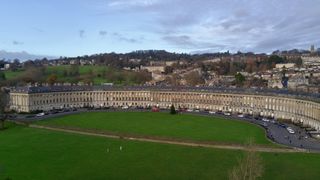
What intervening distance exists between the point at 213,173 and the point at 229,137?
71.3 feet

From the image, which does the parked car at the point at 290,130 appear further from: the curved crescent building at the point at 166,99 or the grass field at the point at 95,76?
the grass field at the point at 95,76

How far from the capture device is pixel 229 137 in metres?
67.2

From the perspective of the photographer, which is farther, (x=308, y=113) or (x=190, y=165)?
(x=308, y=113)

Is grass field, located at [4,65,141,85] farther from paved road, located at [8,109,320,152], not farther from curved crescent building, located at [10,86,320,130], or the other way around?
paved road, located at [8,109,320,152]

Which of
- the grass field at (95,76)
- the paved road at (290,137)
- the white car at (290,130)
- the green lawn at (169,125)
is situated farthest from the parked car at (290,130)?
the grass field at (95,76)

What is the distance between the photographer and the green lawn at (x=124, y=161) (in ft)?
150

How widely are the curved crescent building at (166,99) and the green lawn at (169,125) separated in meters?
12.5

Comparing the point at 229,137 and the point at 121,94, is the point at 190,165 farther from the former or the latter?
the point at 121,94

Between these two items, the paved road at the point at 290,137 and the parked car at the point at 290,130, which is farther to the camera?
the parked car at the point at 290,130

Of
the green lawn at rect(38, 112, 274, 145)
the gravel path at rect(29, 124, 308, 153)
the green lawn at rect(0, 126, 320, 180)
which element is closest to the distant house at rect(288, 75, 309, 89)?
the green lawn at rect(38, 112, 274, 145)

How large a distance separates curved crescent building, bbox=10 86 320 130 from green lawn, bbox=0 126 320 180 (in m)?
34.8

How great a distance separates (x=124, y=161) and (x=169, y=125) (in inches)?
1189

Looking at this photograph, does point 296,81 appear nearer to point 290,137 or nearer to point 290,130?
point 290,130

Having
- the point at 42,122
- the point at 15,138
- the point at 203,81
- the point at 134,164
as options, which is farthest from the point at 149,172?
the point at 203,81
